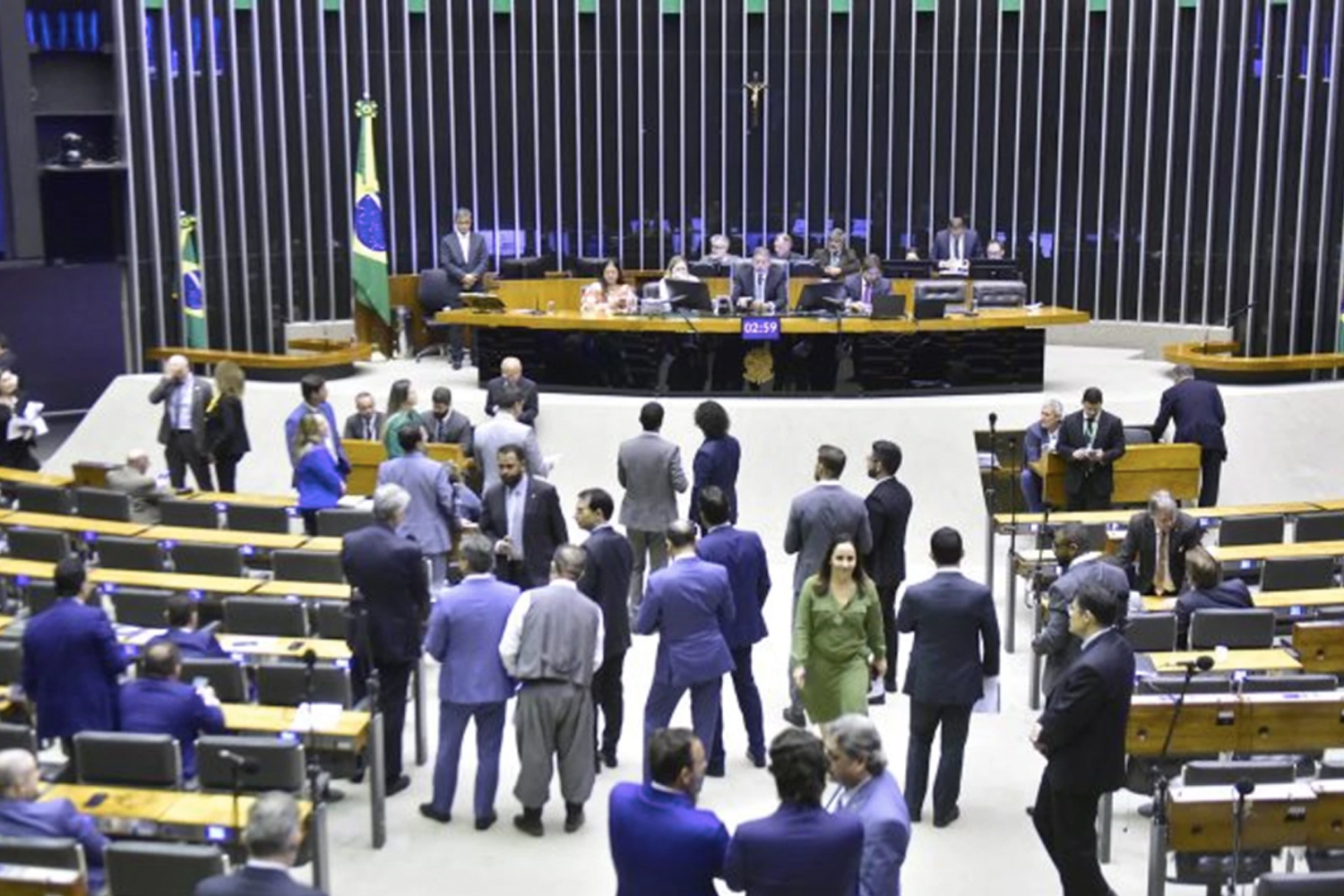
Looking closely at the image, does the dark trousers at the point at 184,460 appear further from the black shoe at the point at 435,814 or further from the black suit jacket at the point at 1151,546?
the black suit jacket at the point at 1151,546

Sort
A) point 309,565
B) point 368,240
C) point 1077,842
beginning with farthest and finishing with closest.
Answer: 1. point 368,240
2. point 309,565
3. point 1077,842

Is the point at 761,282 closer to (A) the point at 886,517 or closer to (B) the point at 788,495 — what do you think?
(B) the point at 788,495

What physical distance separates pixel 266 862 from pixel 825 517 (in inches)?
171

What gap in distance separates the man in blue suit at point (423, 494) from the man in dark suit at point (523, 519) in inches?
20.6

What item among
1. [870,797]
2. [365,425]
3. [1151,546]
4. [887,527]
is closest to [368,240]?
[365,425]

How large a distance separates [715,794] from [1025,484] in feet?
15.4

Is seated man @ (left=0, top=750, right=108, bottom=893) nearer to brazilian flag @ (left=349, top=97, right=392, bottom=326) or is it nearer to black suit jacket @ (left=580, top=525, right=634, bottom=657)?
black suit jacket @ (left=580, top=525, right=634, bottom=657)

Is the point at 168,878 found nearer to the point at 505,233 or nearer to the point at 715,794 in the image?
the point at 715,794

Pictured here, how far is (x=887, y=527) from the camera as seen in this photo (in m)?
9.13

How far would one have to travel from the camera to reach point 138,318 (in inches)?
685

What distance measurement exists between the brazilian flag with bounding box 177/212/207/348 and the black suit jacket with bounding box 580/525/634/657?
995 cm

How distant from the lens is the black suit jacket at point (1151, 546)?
9320 mm

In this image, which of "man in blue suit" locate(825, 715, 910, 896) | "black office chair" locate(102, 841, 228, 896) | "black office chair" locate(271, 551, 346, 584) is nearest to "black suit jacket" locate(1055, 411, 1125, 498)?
"black office chair" locate(271, 551, 346, 584)

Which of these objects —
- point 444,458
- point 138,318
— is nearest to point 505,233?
point 138,318
